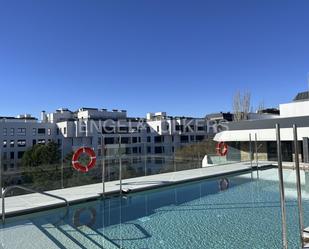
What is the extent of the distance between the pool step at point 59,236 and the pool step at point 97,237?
412mm

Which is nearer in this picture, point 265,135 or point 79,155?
point 79,155

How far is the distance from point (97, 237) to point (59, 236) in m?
0.71

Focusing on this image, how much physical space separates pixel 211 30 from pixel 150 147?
108 feet

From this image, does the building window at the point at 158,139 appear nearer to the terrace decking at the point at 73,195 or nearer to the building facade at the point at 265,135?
the building facade at the point at 265,135

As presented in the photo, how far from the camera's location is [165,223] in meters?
6.62

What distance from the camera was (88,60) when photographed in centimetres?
2027

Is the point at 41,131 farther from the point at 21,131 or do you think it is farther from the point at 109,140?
the point at 109,140

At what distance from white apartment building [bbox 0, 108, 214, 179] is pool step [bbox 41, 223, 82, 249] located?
104ft

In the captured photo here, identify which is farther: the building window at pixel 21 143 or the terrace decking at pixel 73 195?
the building window at pixel 21 143

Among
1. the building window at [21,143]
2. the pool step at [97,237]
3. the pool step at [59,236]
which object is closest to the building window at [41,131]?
the building window at [21,143]

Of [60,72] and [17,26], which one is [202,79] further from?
[17,26]

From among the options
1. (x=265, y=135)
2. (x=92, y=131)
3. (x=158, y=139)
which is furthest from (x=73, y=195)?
(x=158, y=139)

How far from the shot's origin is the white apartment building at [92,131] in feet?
130

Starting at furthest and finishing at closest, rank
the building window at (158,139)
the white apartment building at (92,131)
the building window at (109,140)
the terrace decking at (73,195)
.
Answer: the building window at (158,139) < the building window at (109,140) < the white apartment building at (92,131) < the terrace decking at (73,195)
